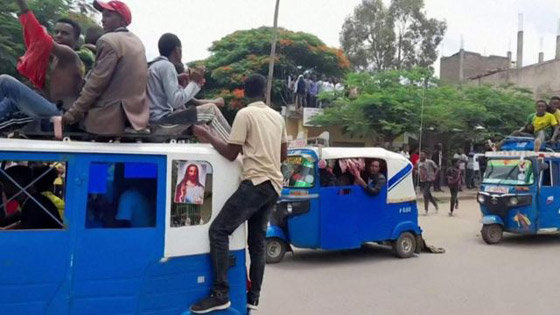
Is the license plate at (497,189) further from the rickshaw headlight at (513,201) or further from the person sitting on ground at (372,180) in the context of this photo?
the person sitting on ground at (372,180)

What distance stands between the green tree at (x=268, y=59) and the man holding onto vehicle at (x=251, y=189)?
21037 mm

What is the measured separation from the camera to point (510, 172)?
10883mm

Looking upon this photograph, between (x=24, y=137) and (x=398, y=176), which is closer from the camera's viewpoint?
(x=24, y=137)

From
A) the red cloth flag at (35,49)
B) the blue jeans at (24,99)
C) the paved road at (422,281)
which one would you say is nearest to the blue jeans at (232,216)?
the blue jeans at (24,99)

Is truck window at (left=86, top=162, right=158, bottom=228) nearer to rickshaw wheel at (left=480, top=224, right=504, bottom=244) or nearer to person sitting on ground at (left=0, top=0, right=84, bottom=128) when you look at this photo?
person sitting on ground at (left=0, top=0, right=84, bottom=128)

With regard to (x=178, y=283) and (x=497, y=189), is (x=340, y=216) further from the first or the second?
(x=178, y=283)

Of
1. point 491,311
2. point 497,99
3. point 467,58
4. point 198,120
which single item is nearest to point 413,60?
point 467,58

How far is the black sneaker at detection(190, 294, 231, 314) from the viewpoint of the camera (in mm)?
3680

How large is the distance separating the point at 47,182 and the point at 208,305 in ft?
4.51

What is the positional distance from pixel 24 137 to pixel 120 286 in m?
1.18

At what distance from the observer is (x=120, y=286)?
340 centimetres

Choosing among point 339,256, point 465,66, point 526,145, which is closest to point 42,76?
point 339,256

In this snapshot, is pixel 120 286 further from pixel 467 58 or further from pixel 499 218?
pixel 467 58

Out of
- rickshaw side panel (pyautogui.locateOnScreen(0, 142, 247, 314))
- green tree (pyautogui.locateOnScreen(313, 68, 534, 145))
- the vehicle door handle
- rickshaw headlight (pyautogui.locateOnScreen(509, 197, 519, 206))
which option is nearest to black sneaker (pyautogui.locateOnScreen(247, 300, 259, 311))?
rickshaw side panel (pyautogui.locateOnScreen(0, 142, 247, 314))
